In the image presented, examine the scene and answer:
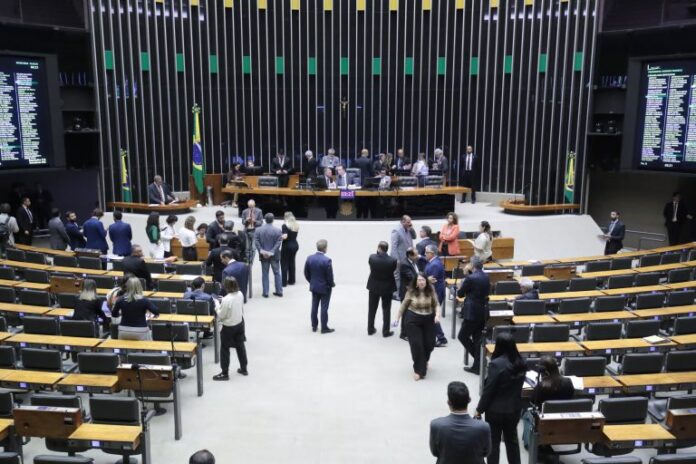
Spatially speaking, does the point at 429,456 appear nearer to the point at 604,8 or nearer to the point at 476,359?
the point at 476,359

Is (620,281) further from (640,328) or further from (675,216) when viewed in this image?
(675,216)

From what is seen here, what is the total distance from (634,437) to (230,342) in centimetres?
430

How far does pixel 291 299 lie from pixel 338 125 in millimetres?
9367

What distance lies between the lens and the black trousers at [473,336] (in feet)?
25.3

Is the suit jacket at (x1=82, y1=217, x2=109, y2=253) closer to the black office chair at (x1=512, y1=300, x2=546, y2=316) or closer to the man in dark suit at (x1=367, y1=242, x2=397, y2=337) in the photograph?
the man in dark suit at (x1=367, y1=242, x2=397, y2=337)

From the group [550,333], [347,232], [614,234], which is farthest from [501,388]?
[347,232]

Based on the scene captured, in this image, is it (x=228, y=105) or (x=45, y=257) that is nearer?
(x=45, y=257)

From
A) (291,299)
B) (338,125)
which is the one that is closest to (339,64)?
(338,125)

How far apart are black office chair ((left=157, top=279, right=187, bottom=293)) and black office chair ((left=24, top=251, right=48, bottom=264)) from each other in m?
2.98

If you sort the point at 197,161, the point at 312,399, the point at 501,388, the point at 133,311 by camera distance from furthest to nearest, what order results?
the point at 197,161, the point at 312,399, the point at 133,311, the point at 501,388

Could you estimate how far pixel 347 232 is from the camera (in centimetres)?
1391

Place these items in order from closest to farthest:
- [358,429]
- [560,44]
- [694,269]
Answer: [358,429], [694,269], [560,44]

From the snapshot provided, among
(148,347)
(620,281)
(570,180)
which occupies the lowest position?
(148,347)

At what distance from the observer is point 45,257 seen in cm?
1089
